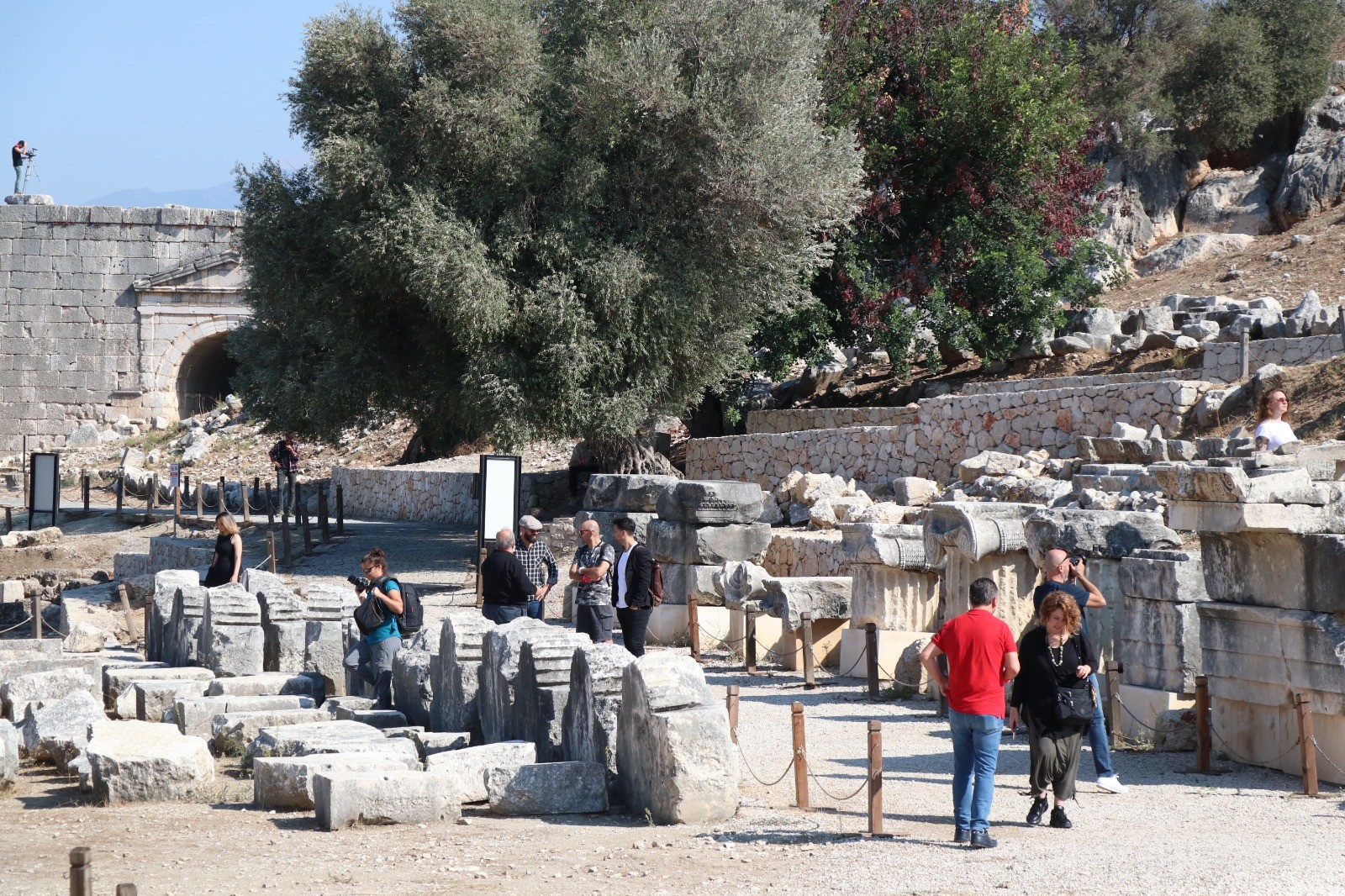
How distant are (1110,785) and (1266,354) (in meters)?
13.7

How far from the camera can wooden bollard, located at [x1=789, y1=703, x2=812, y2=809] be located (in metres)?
7.04

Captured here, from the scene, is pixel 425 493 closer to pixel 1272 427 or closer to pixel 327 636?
pixel 327 636

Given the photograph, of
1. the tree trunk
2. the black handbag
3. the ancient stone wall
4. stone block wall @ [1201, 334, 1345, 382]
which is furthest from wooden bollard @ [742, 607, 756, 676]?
the ancient stone wall

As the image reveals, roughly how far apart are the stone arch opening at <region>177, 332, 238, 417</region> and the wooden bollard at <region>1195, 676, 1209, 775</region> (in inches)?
1269

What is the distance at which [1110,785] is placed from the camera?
7281 mm

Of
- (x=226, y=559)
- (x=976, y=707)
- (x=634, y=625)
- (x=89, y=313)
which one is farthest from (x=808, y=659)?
(x=89, y=313)

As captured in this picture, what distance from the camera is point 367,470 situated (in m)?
27.4

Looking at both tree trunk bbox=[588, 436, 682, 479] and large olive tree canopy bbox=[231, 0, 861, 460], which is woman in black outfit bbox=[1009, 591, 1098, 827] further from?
tree trunk bbox=[588, 436, 682, 479]

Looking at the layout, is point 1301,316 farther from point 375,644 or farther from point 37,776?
point 37,776

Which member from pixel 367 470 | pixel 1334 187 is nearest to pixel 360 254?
pixel 367 470

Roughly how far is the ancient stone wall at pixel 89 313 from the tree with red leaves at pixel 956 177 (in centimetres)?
1974

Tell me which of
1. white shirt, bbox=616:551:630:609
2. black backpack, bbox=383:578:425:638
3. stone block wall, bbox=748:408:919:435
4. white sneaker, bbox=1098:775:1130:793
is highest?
stone block wall, bbox=748:408:919:435

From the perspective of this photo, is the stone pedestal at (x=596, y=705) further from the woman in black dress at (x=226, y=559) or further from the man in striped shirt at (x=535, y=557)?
the woman in black dress at (x=226, y=559)

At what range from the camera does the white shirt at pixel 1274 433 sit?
345 inches
